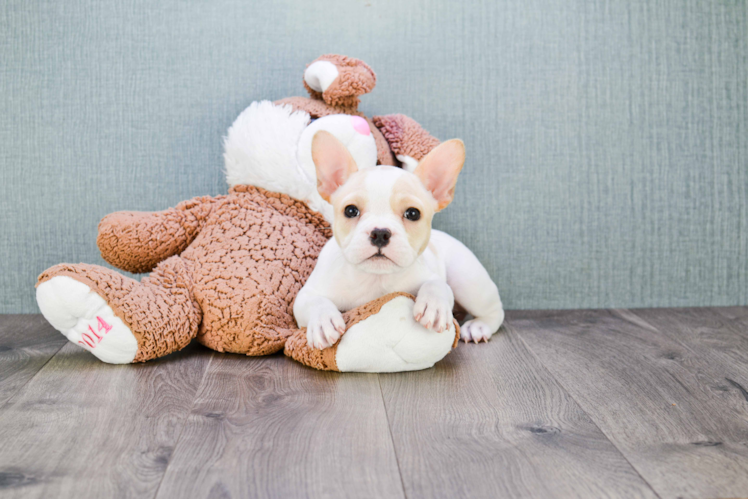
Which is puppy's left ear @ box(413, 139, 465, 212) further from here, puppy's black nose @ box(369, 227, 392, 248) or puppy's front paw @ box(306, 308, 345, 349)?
puppy's front paw @ box(306, 308, 345, 349)

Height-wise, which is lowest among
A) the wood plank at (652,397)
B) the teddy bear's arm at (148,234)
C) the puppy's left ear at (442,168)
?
the wood plank at (652,397)

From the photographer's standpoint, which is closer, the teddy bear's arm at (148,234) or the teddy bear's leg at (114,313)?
the teddy bear's leg at (114,313)

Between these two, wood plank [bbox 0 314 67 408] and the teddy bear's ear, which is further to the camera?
the teddy bear's ear

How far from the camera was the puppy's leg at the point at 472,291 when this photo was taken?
1412mm

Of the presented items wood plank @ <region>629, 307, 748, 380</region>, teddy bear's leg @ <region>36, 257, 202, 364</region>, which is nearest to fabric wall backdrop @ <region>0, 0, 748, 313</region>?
wood plank @ <region>629, 307, 748, 380</region>

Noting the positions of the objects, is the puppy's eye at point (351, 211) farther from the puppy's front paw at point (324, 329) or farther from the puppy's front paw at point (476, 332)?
the puppy's front paw at point (476, 332)

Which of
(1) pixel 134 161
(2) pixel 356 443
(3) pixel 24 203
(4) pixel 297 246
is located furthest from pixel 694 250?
(3) pixel 24 203

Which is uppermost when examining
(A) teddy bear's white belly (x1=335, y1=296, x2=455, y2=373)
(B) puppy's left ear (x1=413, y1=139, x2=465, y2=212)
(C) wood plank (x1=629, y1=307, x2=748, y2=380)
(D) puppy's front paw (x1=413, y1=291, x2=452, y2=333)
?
(B) puppy's left ear (x1=413, y1=139, x2=465, y2=212)

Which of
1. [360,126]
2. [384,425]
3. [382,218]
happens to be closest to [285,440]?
[384,425]

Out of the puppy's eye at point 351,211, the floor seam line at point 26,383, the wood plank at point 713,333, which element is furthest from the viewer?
the wood plank at point 713,333

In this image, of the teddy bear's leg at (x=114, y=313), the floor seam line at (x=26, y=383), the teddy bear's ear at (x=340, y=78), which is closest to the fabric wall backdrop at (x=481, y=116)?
the teddy bear's ear at (x=340, y=78)

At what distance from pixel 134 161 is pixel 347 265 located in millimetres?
776

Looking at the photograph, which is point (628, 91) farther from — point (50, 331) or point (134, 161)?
Answer: point (50, 331)

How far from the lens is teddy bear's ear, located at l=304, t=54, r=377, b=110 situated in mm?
1378
